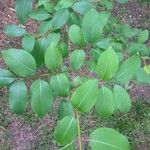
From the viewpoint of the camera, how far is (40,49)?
1112 mm

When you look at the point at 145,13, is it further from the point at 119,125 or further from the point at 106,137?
the point at 106,137

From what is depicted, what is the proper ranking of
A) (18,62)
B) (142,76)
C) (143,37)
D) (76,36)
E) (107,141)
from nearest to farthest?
(107,141)
(18,62)
(76,36)
(142,76)
(143,37)

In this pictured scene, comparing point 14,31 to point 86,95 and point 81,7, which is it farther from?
point 86,95

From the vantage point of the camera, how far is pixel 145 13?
3.09 meters

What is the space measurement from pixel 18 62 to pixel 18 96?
96 millimetres

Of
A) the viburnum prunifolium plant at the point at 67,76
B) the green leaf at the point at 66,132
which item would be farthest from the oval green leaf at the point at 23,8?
the green leaf at the point at 66,132

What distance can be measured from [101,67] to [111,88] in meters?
0.12

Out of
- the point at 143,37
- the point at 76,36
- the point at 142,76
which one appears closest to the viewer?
the point at 76,36

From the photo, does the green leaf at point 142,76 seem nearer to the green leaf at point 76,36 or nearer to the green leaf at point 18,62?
the green leaf at point 76,36

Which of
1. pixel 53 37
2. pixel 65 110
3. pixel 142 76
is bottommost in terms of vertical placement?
pixel 142 76

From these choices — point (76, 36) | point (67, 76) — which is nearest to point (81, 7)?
point (76, 36)

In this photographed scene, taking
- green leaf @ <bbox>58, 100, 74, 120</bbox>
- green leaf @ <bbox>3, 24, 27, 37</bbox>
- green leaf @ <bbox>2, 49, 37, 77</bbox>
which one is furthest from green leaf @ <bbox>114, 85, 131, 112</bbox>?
green leaf @ <bbox>3, 24, 27, 37</bbox>

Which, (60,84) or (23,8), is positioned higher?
(23,8)

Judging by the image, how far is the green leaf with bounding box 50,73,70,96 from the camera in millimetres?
984
